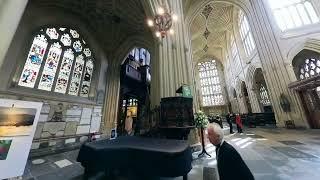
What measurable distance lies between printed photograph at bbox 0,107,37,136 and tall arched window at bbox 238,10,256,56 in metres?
19.0

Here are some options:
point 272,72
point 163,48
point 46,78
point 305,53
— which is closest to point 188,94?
point 163,48

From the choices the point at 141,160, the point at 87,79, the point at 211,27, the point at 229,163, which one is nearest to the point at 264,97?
the point at 211,27

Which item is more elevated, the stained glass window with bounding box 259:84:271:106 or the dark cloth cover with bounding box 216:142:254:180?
the stained glass window with bounding box 259:84:271:106

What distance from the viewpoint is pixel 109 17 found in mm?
10078

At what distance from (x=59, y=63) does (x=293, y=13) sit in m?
17.8

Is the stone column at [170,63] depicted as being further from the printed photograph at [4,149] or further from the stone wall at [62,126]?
the printed photograph at [4,149]

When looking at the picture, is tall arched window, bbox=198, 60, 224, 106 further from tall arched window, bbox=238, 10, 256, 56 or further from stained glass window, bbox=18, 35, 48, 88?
stained glass window, bbox=18, 35, 48, 88

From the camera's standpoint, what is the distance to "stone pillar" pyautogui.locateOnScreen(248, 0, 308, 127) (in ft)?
33.2

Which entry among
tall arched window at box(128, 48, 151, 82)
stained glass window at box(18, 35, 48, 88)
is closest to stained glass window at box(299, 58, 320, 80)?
tall arched window at box(128, 48, 151, 82)

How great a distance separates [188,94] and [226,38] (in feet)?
68.1

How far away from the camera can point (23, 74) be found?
6.12 m

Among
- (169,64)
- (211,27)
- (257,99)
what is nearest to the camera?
(169,64)

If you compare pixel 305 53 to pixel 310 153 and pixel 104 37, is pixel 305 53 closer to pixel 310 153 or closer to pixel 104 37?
pixel 310 153

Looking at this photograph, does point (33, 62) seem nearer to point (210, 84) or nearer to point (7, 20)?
point (7, 20)
